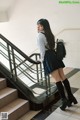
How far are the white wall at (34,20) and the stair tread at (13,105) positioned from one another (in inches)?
115

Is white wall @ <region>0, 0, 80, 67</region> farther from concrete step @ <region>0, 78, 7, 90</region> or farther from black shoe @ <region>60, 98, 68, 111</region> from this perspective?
concrete step @ <region>0, 78, 7, 90</region>

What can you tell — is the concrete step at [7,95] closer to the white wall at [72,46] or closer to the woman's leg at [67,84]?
the woman's leg at [67,84]

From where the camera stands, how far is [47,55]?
10.6ft

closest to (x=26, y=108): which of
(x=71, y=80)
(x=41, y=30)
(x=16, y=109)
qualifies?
(x=16, y=109)

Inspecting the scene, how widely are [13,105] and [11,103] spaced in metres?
0.10

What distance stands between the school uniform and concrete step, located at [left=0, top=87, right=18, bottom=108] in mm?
803

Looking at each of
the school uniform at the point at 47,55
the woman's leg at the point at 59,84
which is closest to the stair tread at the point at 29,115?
the woman's leg at the point at 59,84

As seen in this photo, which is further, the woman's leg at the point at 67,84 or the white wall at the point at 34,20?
the white wall at the point at 34,20

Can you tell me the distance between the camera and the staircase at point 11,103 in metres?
3.25

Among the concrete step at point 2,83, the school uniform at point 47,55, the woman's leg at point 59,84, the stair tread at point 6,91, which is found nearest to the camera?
the school uniform at point 47,55

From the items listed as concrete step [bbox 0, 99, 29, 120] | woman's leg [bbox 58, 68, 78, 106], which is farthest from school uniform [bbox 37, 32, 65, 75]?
concrete step [bbox 0, 99, 29, 120]

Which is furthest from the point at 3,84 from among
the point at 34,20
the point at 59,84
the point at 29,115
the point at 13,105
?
the point at 34,20

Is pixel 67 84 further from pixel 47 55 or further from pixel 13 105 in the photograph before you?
pixel 13 105

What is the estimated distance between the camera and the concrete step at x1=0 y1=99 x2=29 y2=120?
320 centimetres
